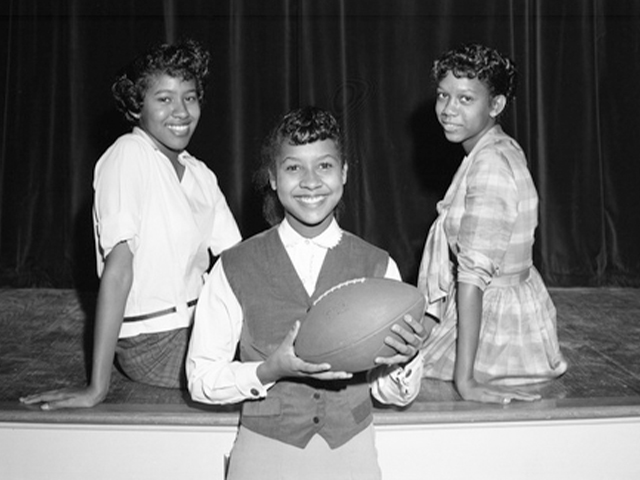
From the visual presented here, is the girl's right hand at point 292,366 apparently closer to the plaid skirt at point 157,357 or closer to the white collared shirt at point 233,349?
the white collared shirt at point 233,349

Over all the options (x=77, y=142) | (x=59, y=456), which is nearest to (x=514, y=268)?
(x=59, y=456)

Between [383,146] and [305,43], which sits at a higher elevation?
[305,43]

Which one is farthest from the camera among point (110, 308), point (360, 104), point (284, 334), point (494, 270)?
point (360, 104)

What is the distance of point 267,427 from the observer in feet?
5.15

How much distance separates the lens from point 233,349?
63.0 inches

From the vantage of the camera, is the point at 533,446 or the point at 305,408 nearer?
the point at 305,408

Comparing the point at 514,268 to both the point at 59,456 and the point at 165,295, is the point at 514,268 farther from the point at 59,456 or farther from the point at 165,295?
the point at 59,456

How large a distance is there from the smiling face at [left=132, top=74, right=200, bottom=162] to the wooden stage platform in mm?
629

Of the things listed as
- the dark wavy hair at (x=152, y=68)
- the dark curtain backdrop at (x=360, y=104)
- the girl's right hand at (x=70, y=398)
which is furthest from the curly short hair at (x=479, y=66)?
the dark curtain backdrop at (x=360, y=104)

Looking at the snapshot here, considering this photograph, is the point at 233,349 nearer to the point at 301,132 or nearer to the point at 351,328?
the point at 351,328

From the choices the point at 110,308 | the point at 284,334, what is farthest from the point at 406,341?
the point at 110,308

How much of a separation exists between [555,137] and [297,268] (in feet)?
8.61

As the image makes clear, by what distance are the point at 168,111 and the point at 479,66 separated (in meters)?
0.77

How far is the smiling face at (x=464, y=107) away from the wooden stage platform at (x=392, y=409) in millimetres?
639
